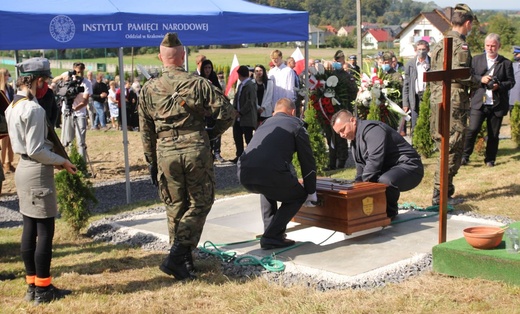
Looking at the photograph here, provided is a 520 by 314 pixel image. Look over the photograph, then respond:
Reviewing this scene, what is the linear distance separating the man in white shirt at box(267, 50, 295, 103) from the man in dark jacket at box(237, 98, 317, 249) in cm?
691

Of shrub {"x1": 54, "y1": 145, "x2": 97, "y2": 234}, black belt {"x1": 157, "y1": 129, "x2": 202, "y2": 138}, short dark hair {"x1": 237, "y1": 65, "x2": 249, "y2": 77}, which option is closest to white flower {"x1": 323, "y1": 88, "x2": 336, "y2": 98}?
short dark hair {"x1": 237, "y1": 65, "x2": 249, "y2": 77}

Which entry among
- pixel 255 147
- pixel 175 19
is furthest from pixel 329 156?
pixel 255 147

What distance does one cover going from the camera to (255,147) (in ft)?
22.6

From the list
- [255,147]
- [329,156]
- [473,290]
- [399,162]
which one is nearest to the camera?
[473,290]

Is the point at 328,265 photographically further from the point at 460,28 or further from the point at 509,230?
the point at 460,28

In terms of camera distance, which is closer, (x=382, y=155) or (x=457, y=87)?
(x=382, y=155)

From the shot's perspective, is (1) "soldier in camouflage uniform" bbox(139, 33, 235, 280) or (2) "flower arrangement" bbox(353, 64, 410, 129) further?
(2) "flower arrangement" bbox(353, 64, 410, 129)

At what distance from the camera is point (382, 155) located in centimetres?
762

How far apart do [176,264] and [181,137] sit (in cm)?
113

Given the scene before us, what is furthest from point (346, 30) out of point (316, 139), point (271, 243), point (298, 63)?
point (271, 243)

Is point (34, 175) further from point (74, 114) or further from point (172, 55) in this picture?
point (74, 114)

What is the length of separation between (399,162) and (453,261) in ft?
6.86

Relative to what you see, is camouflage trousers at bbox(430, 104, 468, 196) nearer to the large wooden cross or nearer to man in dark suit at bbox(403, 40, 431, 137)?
the large wooden cross

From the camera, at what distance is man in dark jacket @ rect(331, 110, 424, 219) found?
25.0 ft
